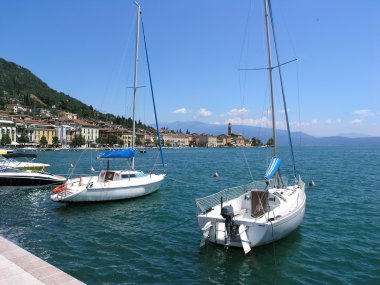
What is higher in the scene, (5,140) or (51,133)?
(51,133)

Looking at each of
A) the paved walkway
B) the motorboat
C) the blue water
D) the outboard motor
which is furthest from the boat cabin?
the paved walkway

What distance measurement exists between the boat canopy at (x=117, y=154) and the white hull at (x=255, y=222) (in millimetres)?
10773

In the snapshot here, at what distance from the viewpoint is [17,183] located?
1064 inches

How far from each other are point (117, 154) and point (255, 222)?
13.7m

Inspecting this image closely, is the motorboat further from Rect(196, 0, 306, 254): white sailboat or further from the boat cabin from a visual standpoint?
Rect(196, 0, 306, 254): white sailboat

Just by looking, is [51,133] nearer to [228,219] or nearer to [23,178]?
[23,178]

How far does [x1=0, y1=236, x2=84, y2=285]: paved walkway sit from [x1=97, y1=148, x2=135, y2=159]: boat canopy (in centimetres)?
1417

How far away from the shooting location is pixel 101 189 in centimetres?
2066

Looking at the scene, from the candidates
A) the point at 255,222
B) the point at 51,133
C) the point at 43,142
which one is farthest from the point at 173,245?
the point at 51,133

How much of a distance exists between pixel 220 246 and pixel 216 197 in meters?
3.05

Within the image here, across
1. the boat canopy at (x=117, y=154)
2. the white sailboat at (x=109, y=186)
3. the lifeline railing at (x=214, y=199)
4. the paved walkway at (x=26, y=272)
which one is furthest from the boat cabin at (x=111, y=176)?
the paved walkway at (x=26, y=272)

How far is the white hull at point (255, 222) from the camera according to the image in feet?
39.2

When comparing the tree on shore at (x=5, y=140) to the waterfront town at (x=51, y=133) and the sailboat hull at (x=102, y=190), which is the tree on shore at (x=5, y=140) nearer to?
the waterfront town at (x=51, y=133)

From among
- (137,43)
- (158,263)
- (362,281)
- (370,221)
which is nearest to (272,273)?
(362,281)
